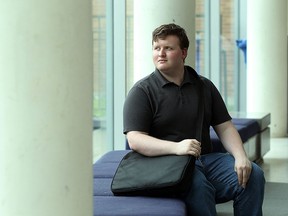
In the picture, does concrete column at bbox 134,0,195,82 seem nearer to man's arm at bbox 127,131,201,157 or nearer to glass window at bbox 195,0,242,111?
man's arm at bbox 127,131,201,157

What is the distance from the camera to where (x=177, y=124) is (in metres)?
4.50

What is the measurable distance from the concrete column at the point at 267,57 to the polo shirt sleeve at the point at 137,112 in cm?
774

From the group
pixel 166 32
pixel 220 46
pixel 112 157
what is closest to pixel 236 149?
pixel 166 32

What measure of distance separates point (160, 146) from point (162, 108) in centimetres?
32

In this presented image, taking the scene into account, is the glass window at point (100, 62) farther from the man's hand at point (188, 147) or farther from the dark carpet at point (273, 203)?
the man's hand at point (188, 147)

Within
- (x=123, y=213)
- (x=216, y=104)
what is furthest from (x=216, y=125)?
(x=123, y=213)

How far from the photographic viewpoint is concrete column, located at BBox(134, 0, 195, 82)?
7.00 meters

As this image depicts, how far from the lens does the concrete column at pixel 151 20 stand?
700cm

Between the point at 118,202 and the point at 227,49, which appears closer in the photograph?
the point at 118,202

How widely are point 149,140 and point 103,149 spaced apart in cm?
464

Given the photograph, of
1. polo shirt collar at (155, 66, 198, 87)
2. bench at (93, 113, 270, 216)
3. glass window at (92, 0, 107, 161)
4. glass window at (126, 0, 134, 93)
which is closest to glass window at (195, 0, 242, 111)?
glass window at (126, 0, 134, 93)

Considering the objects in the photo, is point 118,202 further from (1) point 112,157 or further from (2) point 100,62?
(2) point 100,62

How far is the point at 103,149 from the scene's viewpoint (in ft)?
29.1

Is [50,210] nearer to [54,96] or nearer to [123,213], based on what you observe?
[54,96]
